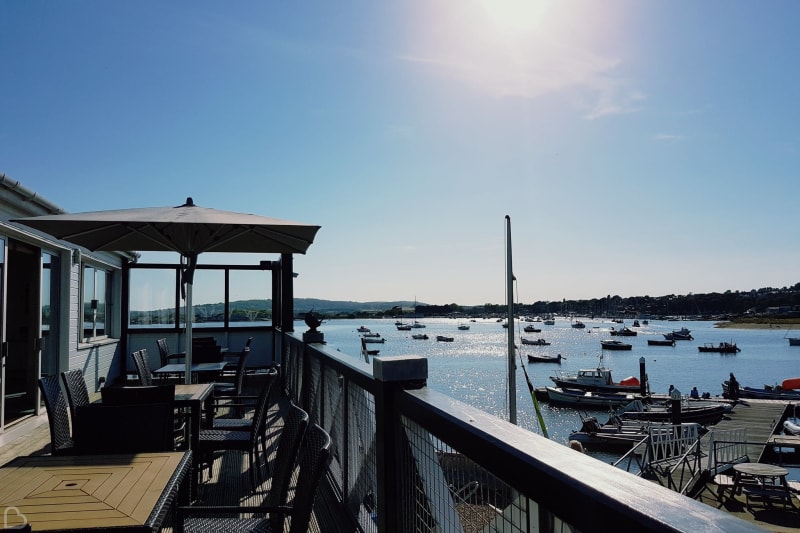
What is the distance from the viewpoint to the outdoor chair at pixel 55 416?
354 centimetres

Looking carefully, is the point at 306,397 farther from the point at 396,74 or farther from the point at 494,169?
the point at 494,169

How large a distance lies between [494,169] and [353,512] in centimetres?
2193

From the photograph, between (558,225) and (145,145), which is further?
(558,225)

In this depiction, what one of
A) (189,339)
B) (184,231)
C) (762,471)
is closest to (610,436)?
(762,471)

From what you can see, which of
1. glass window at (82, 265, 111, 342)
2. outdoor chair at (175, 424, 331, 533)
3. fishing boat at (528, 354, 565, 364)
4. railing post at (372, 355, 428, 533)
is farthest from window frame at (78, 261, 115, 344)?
fishing boat at (528, 354, 565, 364)

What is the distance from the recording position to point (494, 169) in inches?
945

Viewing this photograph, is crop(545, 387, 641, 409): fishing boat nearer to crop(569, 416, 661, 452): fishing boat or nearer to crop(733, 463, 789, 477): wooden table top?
crop(569, 416, 661, 452): fishing boat

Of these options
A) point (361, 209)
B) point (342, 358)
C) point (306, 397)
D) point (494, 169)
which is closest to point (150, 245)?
point (306, 397)

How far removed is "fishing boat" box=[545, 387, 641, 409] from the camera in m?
38.4

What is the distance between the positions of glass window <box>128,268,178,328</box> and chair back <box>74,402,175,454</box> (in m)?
7.93

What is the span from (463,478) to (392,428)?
0.67m

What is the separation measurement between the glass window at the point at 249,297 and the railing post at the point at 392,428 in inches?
359

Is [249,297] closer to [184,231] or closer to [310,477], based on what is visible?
[184,231]

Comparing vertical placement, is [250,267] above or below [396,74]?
below
